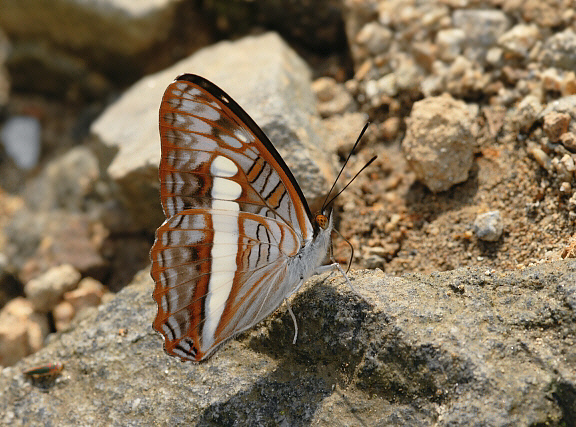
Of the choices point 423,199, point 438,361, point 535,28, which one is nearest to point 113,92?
point 423,199

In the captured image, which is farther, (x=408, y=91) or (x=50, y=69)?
(x=50, y=69)

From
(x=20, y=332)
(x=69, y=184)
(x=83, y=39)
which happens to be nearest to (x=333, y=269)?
(x=20, y=332)

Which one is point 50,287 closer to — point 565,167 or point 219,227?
point 219,227

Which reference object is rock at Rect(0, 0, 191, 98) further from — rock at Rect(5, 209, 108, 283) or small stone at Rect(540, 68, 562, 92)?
small stone at Rect(540, 68, 562, 92)

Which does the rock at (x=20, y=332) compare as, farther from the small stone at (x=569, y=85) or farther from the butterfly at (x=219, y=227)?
the small stone at (x=569, y=85)

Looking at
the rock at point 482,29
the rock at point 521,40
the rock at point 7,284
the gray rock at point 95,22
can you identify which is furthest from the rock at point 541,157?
the rock at point 7,284

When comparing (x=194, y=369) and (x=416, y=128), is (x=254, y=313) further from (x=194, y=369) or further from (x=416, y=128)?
(x=416, y=128)
